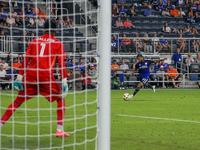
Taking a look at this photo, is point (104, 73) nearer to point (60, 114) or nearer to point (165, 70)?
point (60, 114)

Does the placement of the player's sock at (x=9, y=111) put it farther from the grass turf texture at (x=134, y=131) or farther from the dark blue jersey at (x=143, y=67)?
the dark blue jersey at (x=143, y=67)

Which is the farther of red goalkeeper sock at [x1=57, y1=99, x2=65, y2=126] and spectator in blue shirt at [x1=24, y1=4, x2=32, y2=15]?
spectator in blue shirt at [x1=24, y1=4, x2=32, y2=15]

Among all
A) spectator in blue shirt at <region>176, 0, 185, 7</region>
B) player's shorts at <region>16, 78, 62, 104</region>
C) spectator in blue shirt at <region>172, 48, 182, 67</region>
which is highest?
spectator in blue shirt at <region>176, 0, 185, 7</region>

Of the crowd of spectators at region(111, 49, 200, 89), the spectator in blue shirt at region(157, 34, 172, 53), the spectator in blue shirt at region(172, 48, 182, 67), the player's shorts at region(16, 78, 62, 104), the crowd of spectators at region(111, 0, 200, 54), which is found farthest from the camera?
the spectator in blue shirt at region(157, 34, 172, 53)

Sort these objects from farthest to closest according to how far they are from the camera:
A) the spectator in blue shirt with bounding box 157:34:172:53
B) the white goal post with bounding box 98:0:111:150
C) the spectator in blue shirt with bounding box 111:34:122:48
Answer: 1. the spectator in blue shirt with bounding box 157:34:172:53
2. the spectator in blue shirt with bounding box 111:34:122:48
3. the white goal post with bounding box 98:0:111:150

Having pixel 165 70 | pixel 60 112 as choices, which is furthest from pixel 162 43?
pixel 60 112

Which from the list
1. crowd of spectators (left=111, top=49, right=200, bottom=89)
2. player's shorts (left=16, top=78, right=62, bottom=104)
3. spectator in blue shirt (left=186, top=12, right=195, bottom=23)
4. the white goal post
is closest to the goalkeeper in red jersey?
player's shorts (left=16, top=78, right=62, bottom=104)

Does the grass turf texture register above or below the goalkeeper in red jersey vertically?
below

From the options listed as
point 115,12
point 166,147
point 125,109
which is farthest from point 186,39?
point 166,147

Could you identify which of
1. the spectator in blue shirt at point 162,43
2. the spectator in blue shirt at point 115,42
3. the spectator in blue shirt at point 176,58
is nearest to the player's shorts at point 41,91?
the spectator in blue shirt at point 115,42

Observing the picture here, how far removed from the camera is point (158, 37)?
2645cm

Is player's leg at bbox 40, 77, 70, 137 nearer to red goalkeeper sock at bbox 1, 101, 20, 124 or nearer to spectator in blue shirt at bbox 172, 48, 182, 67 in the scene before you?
red goalkeeper sock at bbox 1, 101, 20, 124

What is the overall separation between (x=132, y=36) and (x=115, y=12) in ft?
7.26

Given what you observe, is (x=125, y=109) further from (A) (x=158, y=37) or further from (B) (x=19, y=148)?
(A) (x=158, y=37)
